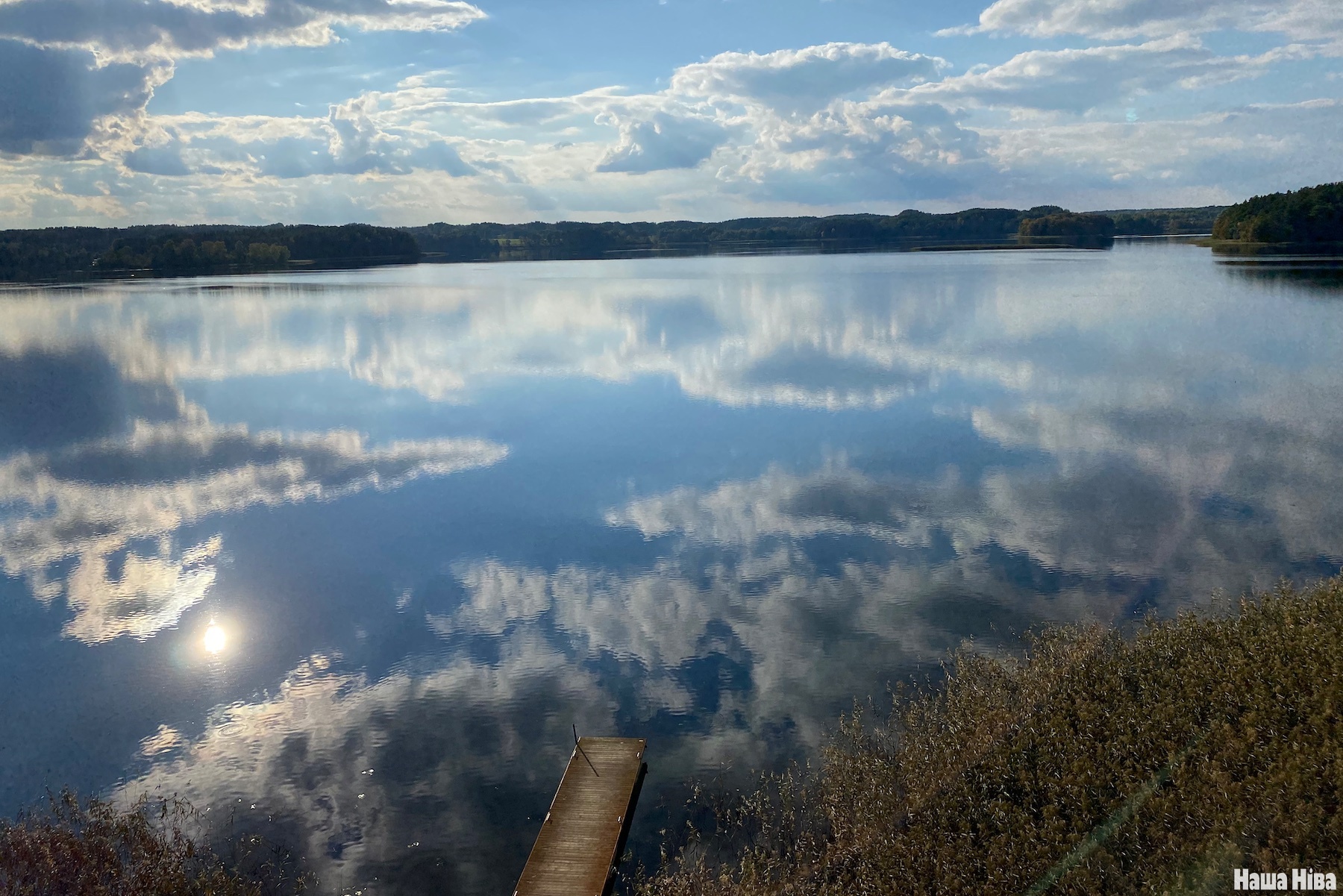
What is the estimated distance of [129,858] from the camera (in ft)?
40.0

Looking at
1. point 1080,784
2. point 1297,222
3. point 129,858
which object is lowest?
point 129,858

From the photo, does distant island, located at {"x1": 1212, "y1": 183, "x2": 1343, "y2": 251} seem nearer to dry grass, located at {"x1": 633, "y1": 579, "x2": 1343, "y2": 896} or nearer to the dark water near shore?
the dark water near shore

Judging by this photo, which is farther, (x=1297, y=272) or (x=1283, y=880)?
(x=1297, y=272)

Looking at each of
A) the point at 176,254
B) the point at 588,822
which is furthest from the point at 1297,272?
the point at 176,254

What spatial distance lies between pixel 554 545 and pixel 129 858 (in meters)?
12.3

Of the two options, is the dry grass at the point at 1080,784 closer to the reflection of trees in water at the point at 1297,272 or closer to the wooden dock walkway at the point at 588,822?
the wooden dock walkway at the point at 588,822

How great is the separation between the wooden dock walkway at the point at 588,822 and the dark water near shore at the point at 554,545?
437 mm

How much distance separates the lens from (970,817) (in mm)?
11117

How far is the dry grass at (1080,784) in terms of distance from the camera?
9.88 m

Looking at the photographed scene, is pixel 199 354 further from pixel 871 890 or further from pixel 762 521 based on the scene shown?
pixel 871 890

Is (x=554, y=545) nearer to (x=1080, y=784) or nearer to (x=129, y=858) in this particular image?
(x=129, y=858)

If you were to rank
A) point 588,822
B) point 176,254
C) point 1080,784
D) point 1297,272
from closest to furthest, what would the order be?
point 1080,784
point 588,822
point 1297,272
point 176,254

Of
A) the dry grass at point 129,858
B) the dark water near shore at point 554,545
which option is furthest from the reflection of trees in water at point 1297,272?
the dry grass at point 129,858

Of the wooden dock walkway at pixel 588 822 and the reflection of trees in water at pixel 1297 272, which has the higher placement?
the reflection of trees in water at pixel 1297 272
